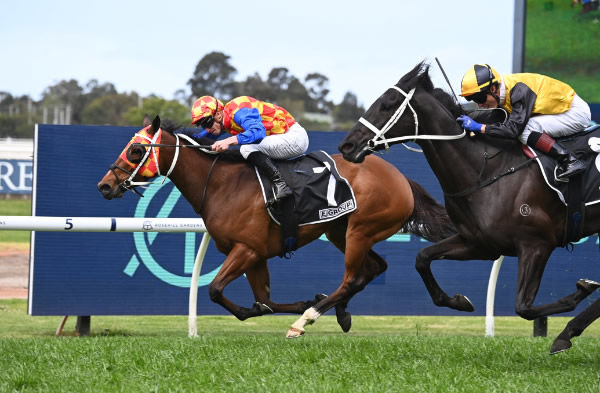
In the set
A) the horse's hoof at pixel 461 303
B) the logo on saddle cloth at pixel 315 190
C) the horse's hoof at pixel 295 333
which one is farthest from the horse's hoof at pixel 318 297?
the horse's hoof at pixel 461 303

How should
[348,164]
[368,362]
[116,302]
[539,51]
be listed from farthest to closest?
[539,51] → [116,302] → [348,164] → [368,362]

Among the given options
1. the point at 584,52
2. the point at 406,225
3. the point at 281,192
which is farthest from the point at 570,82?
the point at 281,192

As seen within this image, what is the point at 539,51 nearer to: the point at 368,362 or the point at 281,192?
the point at 281,192

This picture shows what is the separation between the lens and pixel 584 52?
11.8 metres

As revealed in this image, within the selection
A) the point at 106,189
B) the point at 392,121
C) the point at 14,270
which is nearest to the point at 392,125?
the point at 392,121

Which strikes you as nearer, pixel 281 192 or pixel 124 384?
pixel 124 384

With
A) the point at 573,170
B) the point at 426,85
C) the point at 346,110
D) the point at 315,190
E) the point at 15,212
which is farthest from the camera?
the point at 346,110

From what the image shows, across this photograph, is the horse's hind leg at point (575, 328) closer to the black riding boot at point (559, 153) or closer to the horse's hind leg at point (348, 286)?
the black riding boot at point (559, 153)

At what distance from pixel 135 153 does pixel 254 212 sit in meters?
0.94

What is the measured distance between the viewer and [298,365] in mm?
4977

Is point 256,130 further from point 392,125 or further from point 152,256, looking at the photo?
point 152,256

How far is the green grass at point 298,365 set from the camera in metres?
4.36

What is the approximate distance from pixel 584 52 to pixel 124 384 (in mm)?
9185

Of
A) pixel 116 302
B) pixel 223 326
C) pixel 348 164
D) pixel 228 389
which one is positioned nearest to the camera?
pixel 228 389
